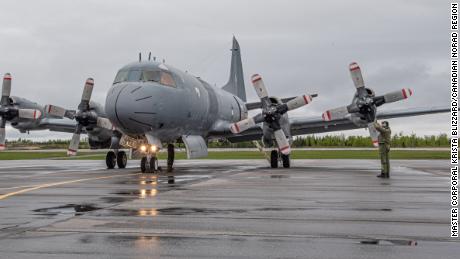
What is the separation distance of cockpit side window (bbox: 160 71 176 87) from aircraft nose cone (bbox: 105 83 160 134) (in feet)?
4.06

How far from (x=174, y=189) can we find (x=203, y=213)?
5122 millimetres

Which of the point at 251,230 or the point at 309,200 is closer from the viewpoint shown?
the point at 251,230

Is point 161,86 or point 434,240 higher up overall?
point 161,86

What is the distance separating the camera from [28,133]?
32.2 metres

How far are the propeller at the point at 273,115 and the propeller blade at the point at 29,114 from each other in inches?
404

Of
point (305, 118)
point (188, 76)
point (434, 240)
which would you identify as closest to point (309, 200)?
point (434, 240)

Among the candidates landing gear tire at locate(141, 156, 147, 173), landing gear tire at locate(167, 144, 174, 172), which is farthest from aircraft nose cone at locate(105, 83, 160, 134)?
landing gear tire at locate(167, 144, 174, 172)

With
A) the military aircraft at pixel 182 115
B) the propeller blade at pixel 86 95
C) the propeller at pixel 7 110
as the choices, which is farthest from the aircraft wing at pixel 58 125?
the propeller blade at pixel 86 95

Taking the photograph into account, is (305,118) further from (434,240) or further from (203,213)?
(434,240)

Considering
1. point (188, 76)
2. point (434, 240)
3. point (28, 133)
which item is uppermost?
point (188, 76)

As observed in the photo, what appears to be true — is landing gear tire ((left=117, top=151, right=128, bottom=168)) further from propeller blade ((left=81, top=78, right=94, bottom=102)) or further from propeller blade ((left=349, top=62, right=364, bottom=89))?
propeller blade ((left=349, top=62, right=364, bottom=89))

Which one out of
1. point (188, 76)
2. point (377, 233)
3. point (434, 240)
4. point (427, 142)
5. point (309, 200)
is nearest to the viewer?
point (434, 240)

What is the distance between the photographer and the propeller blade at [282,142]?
86.0 ft

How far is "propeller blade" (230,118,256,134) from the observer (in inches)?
1029
